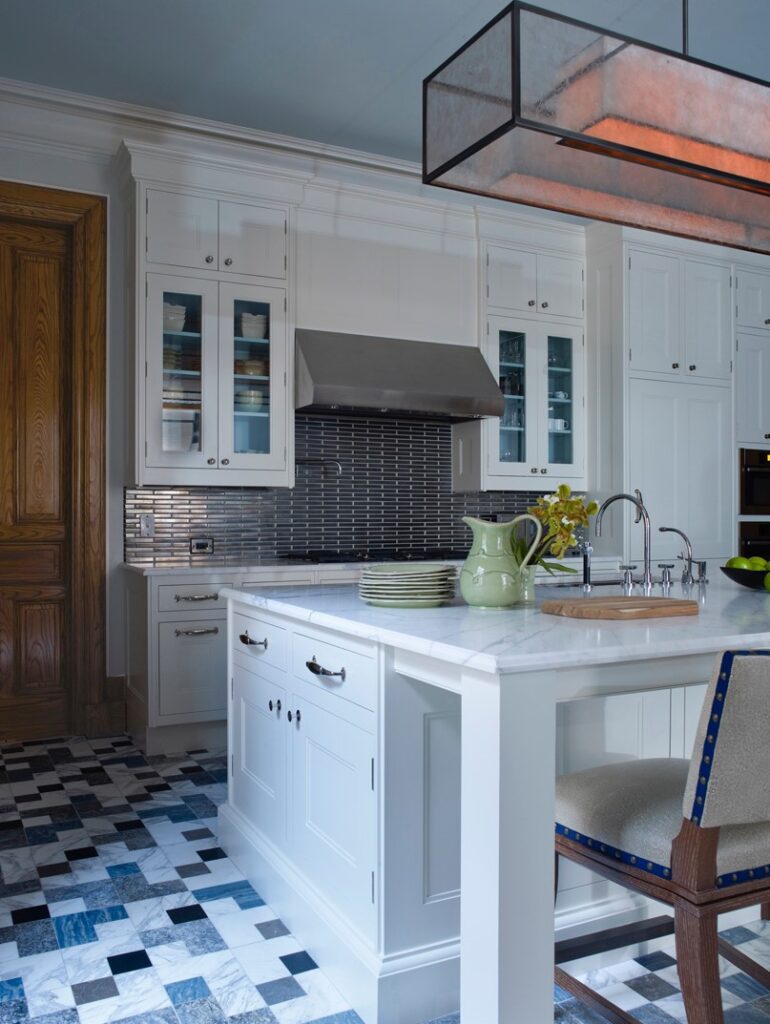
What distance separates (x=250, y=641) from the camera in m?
2.60

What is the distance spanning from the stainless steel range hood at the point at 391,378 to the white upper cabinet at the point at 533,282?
40 centimetres

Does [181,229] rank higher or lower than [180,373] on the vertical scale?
higher

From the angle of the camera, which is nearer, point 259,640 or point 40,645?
point 259,640

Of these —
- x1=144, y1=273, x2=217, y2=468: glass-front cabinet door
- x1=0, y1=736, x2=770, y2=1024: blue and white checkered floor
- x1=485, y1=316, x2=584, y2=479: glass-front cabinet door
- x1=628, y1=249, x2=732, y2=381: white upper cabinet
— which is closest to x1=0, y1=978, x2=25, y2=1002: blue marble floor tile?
x1=0, y1=736, x2=770, y2=1024: blue and white checkered floor

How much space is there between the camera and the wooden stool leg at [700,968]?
147cm

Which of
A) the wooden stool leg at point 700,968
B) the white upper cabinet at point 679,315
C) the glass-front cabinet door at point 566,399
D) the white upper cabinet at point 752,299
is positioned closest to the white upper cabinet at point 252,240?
the glass-front cabinet door at point 566,399

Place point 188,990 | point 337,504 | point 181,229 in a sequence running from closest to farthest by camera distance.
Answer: point 188,990 < point 181,229 < point 337,504

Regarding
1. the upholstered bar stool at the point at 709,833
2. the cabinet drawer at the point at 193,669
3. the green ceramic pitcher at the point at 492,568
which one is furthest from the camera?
the cabinet drawer at the point at 193,669

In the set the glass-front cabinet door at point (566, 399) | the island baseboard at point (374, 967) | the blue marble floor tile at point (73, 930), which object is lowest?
the blue marble floor tile at point (73, 930)

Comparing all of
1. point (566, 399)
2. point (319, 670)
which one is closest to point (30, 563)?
point (319, 670)

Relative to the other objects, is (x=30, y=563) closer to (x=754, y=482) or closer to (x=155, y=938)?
(x=155, y=938)

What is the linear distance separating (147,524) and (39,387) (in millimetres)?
852

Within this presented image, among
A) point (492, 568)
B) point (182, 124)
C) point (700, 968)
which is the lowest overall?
point (700, 968)

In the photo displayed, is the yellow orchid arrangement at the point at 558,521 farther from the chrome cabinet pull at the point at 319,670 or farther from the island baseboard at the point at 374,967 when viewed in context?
the island baseboard at the point at 374,967
